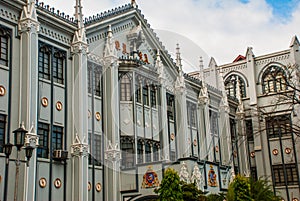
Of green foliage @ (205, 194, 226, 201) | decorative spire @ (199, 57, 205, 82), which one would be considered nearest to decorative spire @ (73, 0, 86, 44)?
green foliage @ (205, 194, 226, 201)

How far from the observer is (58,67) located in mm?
25969

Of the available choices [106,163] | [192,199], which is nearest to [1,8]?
[106,163]

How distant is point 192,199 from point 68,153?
731 centimetres

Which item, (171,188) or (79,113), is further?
(79,113)

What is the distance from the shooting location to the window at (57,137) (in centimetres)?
2457

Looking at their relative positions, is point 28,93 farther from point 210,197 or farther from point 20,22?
point 210,197

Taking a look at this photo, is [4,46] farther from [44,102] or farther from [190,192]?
[190,192]

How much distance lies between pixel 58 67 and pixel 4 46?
392 centimetres


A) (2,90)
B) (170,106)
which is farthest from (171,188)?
(170,106)

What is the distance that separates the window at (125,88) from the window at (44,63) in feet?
20.4

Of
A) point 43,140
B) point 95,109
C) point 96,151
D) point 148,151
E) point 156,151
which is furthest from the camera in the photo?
point 156,151

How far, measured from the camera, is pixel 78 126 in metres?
25.4

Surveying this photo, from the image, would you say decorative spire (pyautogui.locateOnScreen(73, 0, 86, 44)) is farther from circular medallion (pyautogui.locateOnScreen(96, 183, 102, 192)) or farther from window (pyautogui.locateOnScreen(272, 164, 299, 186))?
window (pyautogui.locateOnScreen(272, 164, 299, 186))

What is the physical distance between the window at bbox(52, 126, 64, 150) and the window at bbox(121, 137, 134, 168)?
5134 millimetres
